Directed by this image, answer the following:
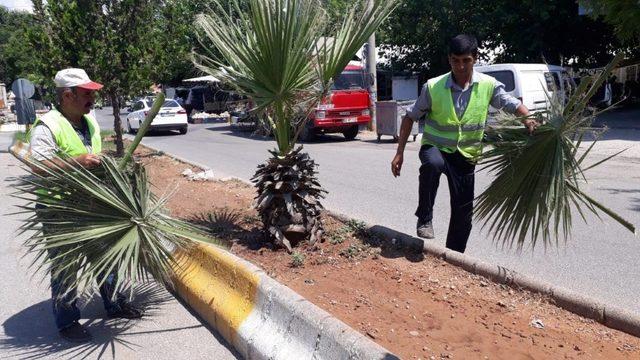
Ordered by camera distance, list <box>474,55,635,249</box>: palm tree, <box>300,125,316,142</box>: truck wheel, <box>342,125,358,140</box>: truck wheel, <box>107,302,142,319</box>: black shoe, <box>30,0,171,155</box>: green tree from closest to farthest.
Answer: <box>474,55,635,249</box>: palm tree
<box>107,302,142,319</box>: black shoe
<box>30,0,171,155</box>: green tree
<box>300,125,316,142</box>: truck wheel
<box>342,125,358,140</box>: truck wheel

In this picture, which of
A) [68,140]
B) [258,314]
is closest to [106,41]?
[68,140]

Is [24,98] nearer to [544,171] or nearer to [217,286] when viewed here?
[217,286]

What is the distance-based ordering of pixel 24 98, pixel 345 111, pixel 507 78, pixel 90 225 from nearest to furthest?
pixel 90 225 < pixel 507 78 < pixel 345 111 < pixel 24 98

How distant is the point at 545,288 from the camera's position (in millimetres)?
3891

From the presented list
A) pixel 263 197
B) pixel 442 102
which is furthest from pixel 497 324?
pixel 263 197

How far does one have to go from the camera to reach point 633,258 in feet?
17.9

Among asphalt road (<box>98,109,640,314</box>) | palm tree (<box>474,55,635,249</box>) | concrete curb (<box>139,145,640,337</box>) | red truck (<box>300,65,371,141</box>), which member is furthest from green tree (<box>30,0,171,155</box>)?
palm tree (<box>474,55,635,249</box>)

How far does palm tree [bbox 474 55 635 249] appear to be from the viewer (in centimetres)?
287

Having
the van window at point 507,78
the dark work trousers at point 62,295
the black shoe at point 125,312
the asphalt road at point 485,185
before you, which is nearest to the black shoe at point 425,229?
the asphalt road at point 485,185

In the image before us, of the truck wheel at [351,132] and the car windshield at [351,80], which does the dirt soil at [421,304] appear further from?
the car windshield at [351,80]

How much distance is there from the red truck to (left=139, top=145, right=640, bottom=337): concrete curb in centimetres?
1361

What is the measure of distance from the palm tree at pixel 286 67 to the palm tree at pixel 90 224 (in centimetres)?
116

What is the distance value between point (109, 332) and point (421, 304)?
7.46 ft

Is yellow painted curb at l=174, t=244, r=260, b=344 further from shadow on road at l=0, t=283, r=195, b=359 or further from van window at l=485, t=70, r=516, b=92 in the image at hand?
van window at l=485, t=70, r=516, b=92
